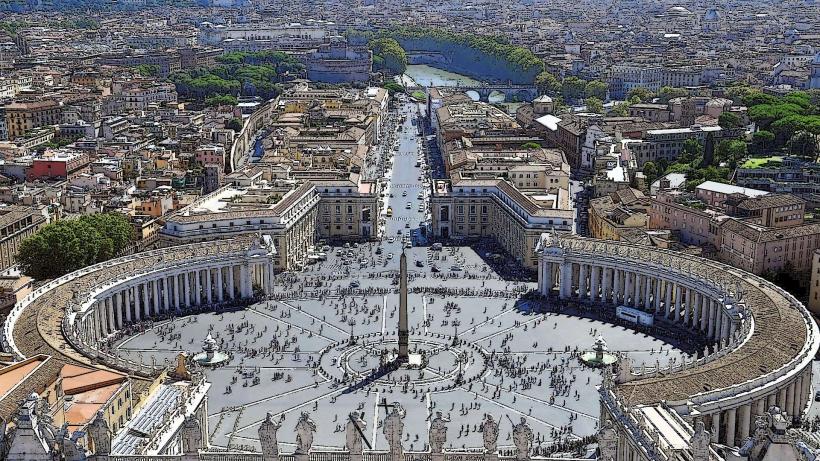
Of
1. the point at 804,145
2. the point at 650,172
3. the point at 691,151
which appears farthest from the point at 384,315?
the point at 691,151

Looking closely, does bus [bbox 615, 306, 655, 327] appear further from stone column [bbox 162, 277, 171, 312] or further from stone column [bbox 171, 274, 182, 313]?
stone column [bbox 162, 277, 171, 312]

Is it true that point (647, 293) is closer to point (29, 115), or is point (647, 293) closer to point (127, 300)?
point (127, 300)

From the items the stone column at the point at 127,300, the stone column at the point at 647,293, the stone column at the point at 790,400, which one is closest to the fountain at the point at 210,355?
the stone column at the point at 127,300

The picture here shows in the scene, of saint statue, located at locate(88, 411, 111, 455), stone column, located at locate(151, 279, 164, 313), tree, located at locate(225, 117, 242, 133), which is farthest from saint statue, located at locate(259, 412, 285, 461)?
tree, located at locate(225, 117, 242, 133)

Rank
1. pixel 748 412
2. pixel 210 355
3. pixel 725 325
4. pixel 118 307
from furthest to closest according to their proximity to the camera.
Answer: pixel 118 307 < pixel 725 325 < pixel 210 355 < pixel 748 412

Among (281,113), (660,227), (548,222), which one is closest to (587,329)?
(548,222)

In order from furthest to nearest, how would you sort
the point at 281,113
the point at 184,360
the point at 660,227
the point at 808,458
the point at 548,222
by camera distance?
1. the point at 281,113
2. the point at 660,227
3. the point at 548,222
4. the point at 184,360
5. the point at 808,458

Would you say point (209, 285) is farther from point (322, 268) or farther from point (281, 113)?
→ point (281, 113)
